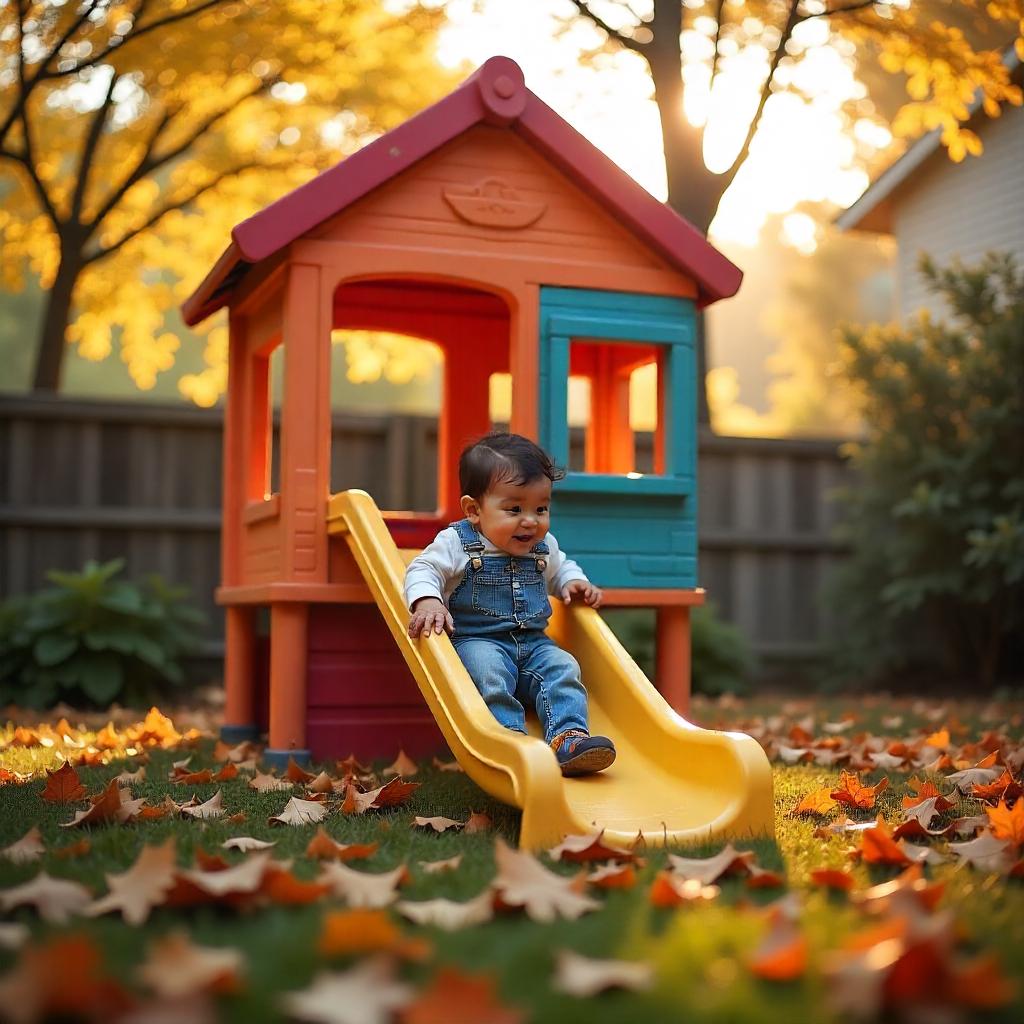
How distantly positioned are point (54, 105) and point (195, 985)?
39.3ft

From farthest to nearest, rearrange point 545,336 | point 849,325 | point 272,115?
point 272,115, point 849,325, point 545,336

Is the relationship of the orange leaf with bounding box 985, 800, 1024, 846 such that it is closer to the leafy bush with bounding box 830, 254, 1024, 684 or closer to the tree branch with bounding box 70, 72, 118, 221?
the leafy bush with bounding box 830, 254, 1024, 684

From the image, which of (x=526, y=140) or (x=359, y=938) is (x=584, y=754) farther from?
(x=526, y=140)

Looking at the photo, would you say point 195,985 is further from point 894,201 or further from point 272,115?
point 894,201

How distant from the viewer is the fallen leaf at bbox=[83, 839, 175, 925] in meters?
2.42

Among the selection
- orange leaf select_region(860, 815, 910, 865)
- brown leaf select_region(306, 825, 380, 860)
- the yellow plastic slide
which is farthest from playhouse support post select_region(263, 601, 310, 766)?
orange leaf select_region(860, 815, 910, 865)

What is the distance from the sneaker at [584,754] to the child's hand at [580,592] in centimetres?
82

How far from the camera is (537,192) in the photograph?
18.4 ft

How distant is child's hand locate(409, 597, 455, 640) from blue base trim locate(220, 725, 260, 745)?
2.27m

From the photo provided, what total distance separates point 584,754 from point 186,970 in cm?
191

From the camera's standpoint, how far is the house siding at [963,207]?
456 inches

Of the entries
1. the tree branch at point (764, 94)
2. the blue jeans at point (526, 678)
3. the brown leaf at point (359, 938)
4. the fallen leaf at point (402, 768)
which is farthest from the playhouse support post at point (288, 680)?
the tree branch at point (764, 94)

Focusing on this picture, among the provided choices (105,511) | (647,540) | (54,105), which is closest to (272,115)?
(54,105)

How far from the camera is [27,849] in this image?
9.93ft
